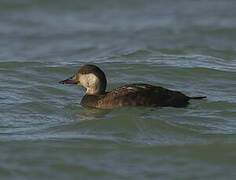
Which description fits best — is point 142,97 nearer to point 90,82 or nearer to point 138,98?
point 138,98

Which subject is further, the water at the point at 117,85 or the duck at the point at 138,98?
the duck at the point at 138,98

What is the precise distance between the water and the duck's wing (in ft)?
0.40

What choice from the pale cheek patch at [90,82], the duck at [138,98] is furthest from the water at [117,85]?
the pale cheek patch at [90,82]

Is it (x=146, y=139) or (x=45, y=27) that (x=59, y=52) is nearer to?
(x=45, y=27)

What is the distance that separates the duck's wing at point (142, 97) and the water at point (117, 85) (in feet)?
0.40

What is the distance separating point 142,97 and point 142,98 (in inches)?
0.7

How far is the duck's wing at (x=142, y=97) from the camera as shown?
12992mm

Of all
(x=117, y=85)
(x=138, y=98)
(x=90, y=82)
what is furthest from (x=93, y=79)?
(x=117, y=85)

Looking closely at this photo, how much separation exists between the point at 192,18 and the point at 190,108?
12074mm

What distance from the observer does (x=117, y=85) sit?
15312 mm

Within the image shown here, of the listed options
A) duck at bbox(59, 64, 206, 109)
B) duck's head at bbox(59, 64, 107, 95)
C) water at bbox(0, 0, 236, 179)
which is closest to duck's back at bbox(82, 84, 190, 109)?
duck at bbox(59, 64, 206, 109)

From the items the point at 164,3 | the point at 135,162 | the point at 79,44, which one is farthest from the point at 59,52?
the point at 135,162

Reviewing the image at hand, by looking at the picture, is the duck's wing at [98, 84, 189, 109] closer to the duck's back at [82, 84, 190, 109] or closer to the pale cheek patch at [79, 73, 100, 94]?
the duck's back at [82, 84, 190, 109]

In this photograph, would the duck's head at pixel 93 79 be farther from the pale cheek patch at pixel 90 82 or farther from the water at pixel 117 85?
the water at pixel 117 85
